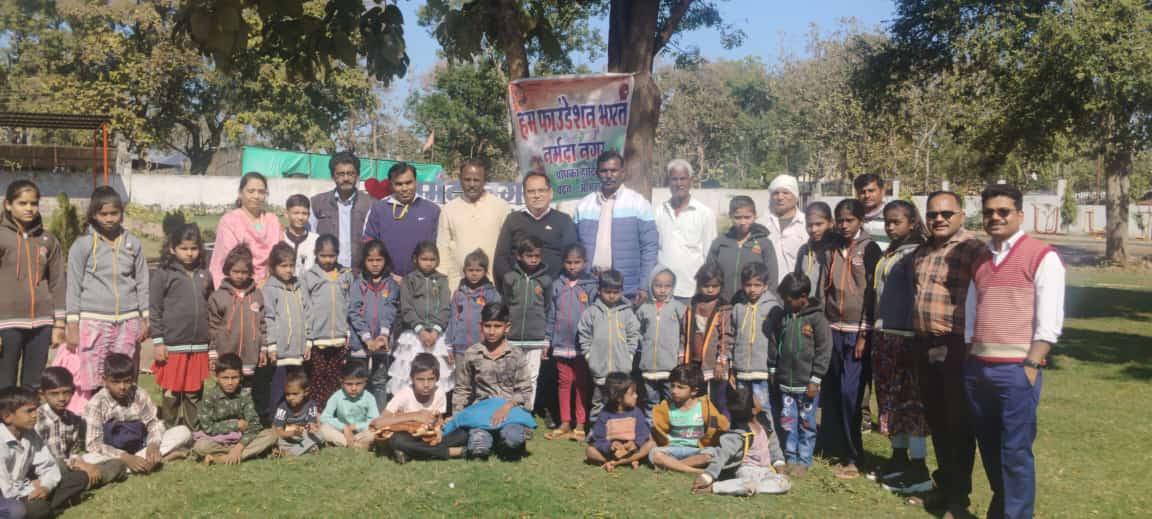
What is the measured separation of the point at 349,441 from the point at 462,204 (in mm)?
2025

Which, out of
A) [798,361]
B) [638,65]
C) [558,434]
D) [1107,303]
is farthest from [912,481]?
[1107,303]

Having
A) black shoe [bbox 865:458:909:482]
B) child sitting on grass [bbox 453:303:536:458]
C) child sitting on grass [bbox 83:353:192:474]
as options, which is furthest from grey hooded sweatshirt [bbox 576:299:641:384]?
child sitting on grass [bbox 83:353:192:474]

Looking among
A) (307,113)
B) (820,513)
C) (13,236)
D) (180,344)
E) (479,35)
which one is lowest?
(820,513)

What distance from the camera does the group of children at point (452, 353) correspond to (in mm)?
5648

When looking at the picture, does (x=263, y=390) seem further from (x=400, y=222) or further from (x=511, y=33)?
(x=511, y=33)

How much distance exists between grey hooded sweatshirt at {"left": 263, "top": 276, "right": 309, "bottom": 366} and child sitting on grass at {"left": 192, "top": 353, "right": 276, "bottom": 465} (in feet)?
1.20

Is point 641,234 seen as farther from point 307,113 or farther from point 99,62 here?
point 99,62

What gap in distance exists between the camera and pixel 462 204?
274 inches

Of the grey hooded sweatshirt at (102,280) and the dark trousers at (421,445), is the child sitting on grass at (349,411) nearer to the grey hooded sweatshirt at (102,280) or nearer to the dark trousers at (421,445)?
the dark trousers at (421,445)

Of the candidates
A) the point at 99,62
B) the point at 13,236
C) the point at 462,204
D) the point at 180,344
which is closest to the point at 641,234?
the point at 462,204

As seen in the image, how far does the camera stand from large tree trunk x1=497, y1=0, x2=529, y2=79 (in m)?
6.40

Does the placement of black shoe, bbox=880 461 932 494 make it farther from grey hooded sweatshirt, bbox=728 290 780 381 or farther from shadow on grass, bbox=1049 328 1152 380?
shadow on grass, bbox=1049 328 1152 380

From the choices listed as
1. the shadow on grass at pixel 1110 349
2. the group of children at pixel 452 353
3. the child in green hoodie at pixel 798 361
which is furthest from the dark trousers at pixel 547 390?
the shadow on grass at pixel 1110 349

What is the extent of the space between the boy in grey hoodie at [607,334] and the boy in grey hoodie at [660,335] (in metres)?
0.09
